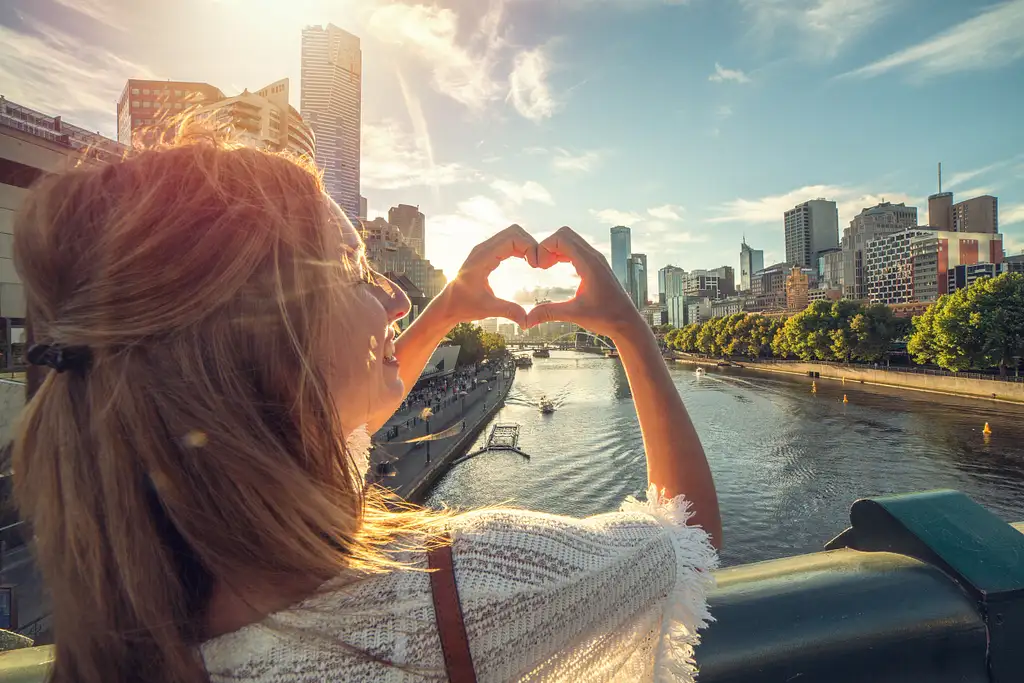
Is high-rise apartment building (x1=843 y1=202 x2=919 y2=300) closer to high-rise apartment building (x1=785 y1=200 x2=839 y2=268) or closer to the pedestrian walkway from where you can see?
high-rise apartment building (x1=785 y1=200 x2=839 y2=268)

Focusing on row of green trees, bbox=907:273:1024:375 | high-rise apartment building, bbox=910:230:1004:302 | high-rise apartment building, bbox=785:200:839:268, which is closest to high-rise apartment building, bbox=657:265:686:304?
high-rise apartment building, bbox=785:200:839:268

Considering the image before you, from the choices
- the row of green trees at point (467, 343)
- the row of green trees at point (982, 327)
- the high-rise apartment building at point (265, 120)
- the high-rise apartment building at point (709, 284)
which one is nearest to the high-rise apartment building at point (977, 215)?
the high-rise apartment building at point (709, 284)

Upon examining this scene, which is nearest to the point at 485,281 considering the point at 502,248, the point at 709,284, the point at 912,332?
the point at 502,248

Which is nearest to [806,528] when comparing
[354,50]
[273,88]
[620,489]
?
[620,489]

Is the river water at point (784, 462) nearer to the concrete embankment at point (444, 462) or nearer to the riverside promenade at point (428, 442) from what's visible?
the concrete embankment at point (444, 462)

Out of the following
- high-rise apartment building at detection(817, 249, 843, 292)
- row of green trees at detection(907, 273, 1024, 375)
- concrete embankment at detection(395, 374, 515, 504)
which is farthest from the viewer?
high-rise apartment building at detection(817, 249, 843, 292)

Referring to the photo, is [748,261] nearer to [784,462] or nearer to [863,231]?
[863,231]

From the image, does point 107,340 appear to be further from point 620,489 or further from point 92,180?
point 620,489
